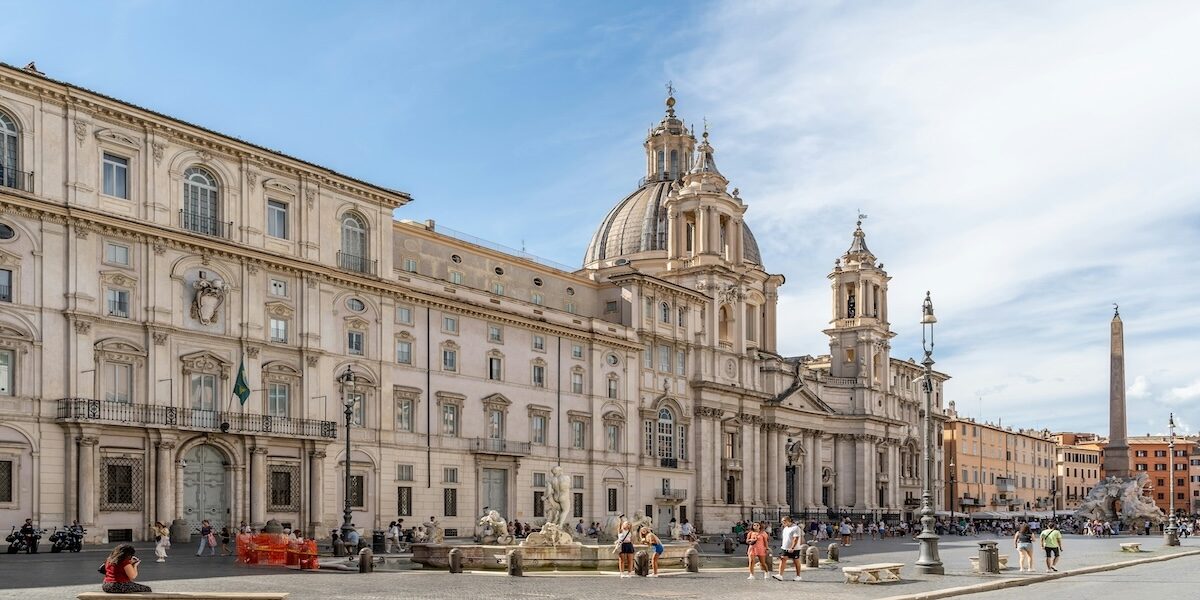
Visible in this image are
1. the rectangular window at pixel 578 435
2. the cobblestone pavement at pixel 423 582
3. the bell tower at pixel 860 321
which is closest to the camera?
the cobblestone pavement at pixel 423 582

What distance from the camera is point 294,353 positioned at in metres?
48.7

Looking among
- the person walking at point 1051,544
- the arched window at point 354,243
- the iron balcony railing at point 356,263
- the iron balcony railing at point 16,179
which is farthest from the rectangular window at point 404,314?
the person walking at point 1051,544

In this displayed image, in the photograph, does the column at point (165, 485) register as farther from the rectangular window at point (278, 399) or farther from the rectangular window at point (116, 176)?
the rectangular window at point (116, 176)

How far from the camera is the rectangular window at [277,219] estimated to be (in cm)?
4866

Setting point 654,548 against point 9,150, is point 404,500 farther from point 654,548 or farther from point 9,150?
point 654,548

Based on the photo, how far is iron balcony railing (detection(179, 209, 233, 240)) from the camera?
4553cm

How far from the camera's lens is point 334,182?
168 feet

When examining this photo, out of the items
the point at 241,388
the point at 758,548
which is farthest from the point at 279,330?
the point at 758,548

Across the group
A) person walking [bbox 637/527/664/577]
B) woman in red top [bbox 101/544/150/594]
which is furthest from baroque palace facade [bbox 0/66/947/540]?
woman in red top [bbox 101/544/150/594]

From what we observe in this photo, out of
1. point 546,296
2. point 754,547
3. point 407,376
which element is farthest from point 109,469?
point 546,296

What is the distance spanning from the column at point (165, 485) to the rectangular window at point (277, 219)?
9.18 m

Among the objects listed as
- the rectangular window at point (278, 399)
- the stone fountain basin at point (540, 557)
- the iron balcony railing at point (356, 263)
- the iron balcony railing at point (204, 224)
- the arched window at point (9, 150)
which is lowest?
the stone fountain basin at point (540, 557)

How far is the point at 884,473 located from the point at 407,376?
60.8 metres

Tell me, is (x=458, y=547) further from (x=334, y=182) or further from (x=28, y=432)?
(x=334, y=182)
